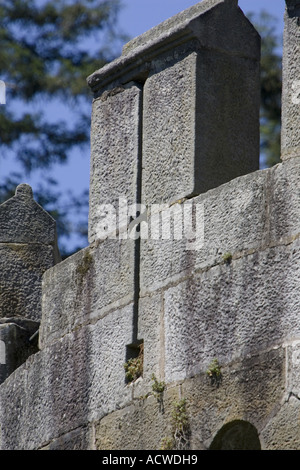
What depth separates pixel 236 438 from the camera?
5.73 meters

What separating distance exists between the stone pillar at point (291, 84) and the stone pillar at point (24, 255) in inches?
95.7

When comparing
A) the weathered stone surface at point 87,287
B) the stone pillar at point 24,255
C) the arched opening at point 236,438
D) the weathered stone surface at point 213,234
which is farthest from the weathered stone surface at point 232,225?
the stone pillar at point 24,255

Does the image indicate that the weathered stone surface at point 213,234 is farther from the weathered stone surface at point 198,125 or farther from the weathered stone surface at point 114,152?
the weathered stone surface at point 114,152

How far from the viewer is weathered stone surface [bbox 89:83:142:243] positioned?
22.0 ft

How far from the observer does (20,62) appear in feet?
51.5

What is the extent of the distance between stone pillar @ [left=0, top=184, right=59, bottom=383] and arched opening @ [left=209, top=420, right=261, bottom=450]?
7.31 feet

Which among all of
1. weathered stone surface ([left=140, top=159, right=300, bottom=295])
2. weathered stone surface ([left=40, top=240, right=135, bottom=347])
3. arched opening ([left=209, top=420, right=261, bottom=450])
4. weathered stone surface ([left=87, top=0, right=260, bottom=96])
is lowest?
arched opening ([left=209, top=420, right=261, bottom=450])

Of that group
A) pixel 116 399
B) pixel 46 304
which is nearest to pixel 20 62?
pixel 46 304

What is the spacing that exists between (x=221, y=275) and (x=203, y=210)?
0.34 m

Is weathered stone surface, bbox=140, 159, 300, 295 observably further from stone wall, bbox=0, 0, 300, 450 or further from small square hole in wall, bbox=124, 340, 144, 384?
small square hole in wall, bbox=124, 340, 144, 384

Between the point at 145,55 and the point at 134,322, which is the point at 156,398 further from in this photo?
the point at 145,55

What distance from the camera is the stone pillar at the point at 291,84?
5758mm

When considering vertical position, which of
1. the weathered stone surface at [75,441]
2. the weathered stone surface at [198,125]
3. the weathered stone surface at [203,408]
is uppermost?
the weathered stone surface at [198,125]

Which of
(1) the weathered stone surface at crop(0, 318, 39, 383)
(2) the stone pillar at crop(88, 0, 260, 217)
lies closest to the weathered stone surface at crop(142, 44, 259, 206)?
(2) the stone pillar at crop(88, 0, 260, 217)
